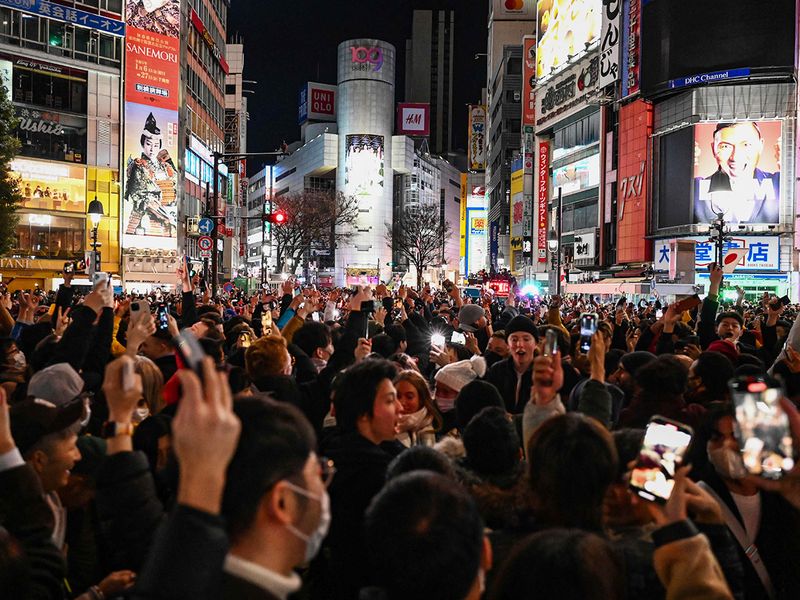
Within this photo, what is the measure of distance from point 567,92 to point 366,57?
184 ft

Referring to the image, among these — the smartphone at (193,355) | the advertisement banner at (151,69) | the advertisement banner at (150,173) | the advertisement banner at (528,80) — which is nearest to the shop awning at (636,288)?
the smartphone at (193,355)

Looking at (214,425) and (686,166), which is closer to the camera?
(214,425)

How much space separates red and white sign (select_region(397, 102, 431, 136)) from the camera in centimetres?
13325

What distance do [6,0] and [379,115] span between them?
7248cm

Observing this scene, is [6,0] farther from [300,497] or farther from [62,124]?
[300,497]

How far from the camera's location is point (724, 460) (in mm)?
3463

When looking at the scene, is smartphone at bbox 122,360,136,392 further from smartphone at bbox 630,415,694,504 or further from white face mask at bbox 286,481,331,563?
smartphone at bbox 630,415,694,504

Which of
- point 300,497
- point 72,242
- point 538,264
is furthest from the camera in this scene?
point 538,264

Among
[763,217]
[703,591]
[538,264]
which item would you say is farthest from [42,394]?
[538,264]

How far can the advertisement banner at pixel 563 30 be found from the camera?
64312 millimetres

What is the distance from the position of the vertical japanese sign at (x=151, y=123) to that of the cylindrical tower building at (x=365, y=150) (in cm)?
5865

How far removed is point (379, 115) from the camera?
117188mm

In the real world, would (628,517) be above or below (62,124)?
below

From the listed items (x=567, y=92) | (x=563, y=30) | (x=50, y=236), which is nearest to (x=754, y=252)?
(x=567, y=92)
